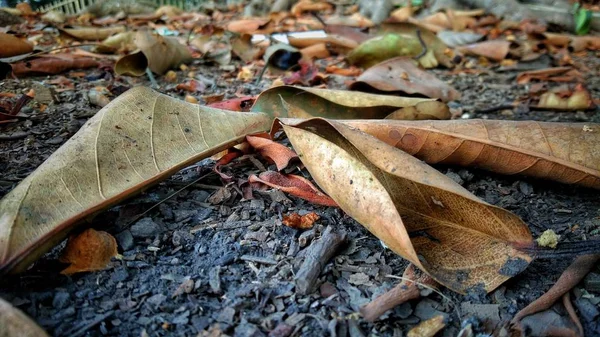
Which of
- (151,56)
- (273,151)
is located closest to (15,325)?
(273,151)

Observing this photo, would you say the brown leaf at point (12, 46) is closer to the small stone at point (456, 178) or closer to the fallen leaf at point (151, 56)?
the fallen leaf at point (151, 56)

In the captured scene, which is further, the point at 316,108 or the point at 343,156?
Answer: the point at 316,108

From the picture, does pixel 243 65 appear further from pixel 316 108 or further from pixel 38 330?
pixel 38 330

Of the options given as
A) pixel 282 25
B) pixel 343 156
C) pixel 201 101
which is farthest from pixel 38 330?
pixel 282 25

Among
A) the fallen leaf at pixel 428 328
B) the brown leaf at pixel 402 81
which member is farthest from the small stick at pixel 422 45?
the fallen leaf at pixel 428 328

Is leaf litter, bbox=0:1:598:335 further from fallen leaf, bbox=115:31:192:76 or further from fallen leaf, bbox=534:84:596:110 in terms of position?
fallen leaf, bbox=534:84:596:110

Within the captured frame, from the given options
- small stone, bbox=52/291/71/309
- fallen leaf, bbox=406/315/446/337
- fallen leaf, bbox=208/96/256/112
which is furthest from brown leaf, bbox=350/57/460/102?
small stone, bbox=52/291/71/309
